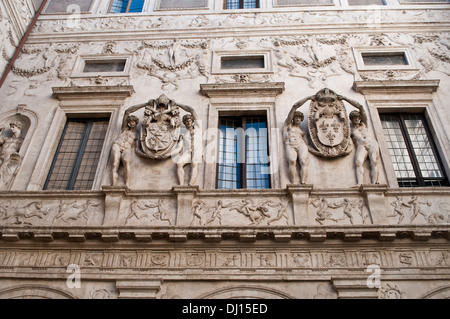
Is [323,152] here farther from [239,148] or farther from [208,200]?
[208,200]

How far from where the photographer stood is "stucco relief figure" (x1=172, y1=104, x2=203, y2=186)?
921 cm

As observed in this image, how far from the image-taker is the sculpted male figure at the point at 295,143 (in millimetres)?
9102

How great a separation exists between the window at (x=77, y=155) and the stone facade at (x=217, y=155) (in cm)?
22

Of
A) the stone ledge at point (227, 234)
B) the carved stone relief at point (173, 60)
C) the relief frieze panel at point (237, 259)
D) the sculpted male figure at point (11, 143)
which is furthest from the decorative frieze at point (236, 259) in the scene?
the carved stone relief at point (173, 60)

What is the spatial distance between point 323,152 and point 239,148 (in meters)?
1.99

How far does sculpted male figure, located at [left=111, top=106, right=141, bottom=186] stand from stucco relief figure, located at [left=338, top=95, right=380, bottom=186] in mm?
4922

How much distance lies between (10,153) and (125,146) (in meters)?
2.78

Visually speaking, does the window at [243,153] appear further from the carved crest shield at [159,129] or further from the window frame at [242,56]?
the window frame at [242,56]

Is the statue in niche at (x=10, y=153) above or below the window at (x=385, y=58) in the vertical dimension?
below

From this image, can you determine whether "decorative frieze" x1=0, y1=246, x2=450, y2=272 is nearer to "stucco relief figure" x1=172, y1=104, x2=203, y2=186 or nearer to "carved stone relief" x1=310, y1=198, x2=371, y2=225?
"carved stone relief" x1=310, y1=198, x2=371, y2=225

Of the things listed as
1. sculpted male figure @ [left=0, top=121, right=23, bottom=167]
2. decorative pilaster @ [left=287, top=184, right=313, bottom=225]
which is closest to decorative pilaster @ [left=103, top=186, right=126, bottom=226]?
sculpted male figure @ [left=0, top=121, right=23, bottom=167]

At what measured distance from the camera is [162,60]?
1201 centimetres
